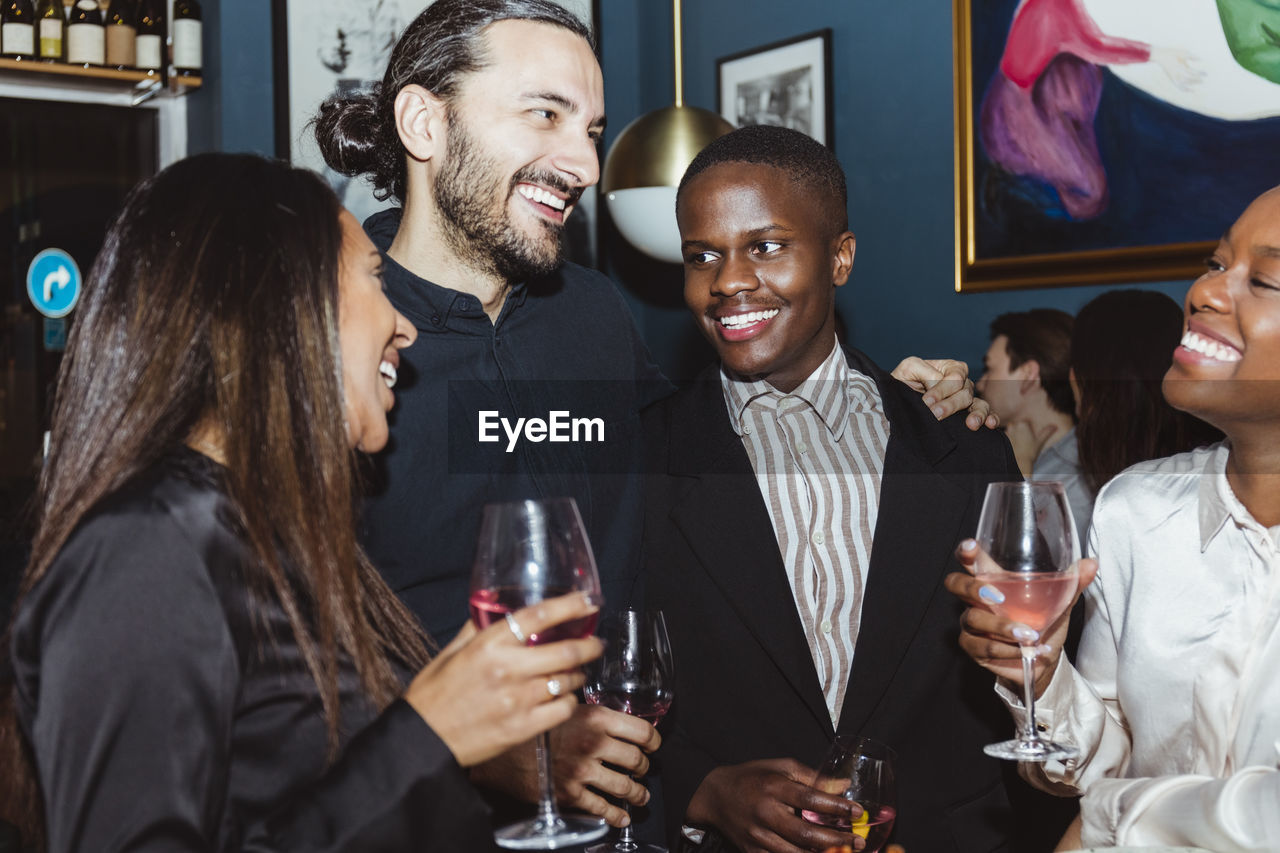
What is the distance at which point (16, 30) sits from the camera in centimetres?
390

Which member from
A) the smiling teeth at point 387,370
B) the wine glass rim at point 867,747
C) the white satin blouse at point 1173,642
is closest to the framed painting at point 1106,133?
the white satin blouse at point 1173,642

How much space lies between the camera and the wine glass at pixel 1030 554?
48.9 inches

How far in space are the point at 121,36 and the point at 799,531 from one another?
3364 millimetres

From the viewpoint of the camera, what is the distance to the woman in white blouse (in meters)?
1.33

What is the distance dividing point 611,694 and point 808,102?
3211mm

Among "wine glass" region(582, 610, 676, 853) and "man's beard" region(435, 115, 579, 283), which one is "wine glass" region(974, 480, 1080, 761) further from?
"man's beard" region(435, 115, 579, 283)

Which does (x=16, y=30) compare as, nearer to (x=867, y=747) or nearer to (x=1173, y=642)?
(x=867, y=747)

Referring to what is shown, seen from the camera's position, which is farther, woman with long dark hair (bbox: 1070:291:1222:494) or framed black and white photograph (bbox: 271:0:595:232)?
framed black and white photograph (bbox: 271:0:595:232)

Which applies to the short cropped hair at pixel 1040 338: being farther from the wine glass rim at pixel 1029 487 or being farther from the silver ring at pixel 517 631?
the silver ring at pixel 517 631

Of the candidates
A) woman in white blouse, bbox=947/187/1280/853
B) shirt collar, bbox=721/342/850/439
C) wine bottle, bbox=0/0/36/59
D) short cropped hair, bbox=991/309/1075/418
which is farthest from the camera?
wine bottle, bbox=0/0/36/59

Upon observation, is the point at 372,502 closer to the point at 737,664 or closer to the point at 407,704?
the point at 737,664

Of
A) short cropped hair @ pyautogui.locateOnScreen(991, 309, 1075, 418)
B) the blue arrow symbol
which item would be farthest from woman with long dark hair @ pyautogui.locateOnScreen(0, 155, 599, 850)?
the blue arrow symbol

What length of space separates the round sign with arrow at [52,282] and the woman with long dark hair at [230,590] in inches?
137

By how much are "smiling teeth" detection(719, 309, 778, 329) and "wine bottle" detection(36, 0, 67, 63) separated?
3204mm
